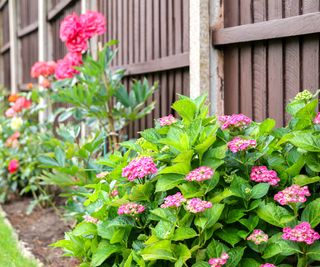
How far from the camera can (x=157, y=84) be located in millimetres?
4828

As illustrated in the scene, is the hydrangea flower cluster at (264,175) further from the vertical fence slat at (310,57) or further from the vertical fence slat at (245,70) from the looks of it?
the vertical fence slat at (245,70)

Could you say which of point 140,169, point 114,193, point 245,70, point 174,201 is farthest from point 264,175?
point 245,70

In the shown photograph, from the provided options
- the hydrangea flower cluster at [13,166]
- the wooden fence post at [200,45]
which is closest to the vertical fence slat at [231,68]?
the wooden fence post at [200,45]

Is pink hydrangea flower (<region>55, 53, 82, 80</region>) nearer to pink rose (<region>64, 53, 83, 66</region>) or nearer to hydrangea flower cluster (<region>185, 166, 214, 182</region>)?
pink rose (<region>64, 53, 83, 66</region>)

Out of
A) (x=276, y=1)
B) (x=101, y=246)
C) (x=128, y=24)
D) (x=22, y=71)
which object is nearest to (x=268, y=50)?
(x=276, y=1)

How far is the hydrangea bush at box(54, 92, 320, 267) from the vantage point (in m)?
2.42

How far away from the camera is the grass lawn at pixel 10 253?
437cm

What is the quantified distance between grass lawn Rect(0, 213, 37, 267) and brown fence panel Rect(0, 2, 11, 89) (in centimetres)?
827

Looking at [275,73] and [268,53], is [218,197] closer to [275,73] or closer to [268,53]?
[275,73]

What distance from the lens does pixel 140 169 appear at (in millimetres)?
2631

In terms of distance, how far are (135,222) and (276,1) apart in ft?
4.63

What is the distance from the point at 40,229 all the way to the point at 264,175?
364 centimetres

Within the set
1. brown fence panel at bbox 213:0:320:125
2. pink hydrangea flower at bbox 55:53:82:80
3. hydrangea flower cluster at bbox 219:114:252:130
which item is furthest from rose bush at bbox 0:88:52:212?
hydrangea flower cluster at bbox 219:114:252:130

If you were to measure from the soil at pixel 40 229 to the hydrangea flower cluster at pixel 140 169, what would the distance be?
6.45 feet
